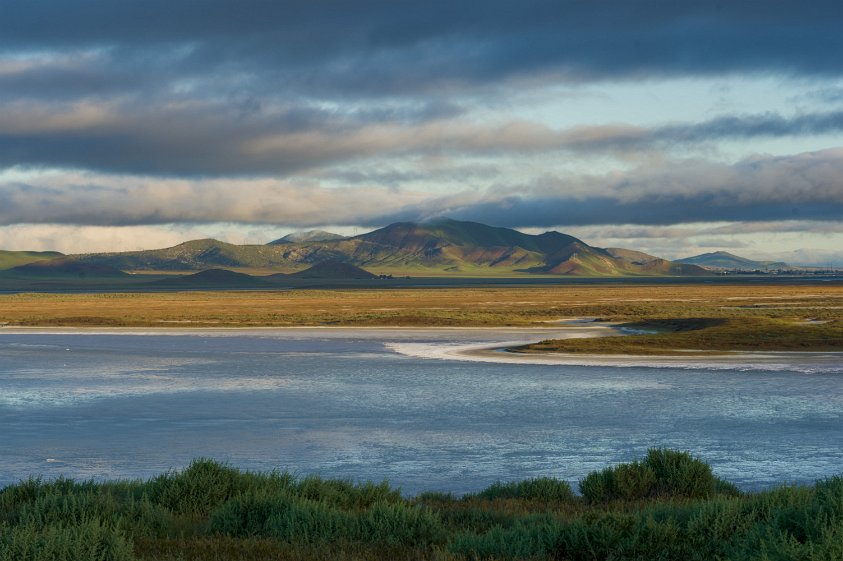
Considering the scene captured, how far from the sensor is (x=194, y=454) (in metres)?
18.0

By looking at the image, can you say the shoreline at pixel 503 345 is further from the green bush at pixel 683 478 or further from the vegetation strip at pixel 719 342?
the green bush at pixel 683 478

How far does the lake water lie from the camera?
16.9 meters

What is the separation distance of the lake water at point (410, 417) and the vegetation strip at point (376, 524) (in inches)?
132

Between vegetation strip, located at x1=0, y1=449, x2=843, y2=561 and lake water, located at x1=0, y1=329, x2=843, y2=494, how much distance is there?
3.36m

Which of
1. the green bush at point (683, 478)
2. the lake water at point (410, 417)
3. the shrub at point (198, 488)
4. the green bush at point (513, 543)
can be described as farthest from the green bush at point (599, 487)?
the shrub at point (198, 488)

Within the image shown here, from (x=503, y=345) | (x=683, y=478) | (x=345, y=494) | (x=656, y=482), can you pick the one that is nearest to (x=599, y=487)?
(x=656, y=482)

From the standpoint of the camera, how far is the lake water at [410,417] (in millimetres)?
16906

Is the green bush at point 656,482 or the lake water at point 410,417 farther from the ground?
the green bush at point 656,482

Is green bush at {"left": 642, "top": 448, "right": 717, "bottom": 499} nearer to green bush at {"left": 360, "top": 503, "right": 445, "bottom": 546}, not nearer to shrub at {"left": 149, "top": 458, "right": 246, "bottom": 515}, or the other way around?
green bush at {"left": 360, "top": 503, "right": 445, "bottom": 546}

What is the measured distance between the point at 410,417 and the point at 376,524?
12582 mm

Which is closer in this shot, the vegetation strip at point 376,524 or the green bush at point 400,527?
the vegetation strip at point 376,524

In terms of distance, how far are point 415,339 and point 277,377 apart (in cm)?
1896

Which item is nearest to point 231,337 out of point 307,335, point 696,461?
point 307,335

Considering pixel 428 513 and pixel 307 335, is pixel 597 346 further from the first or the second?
pixel 428 513
